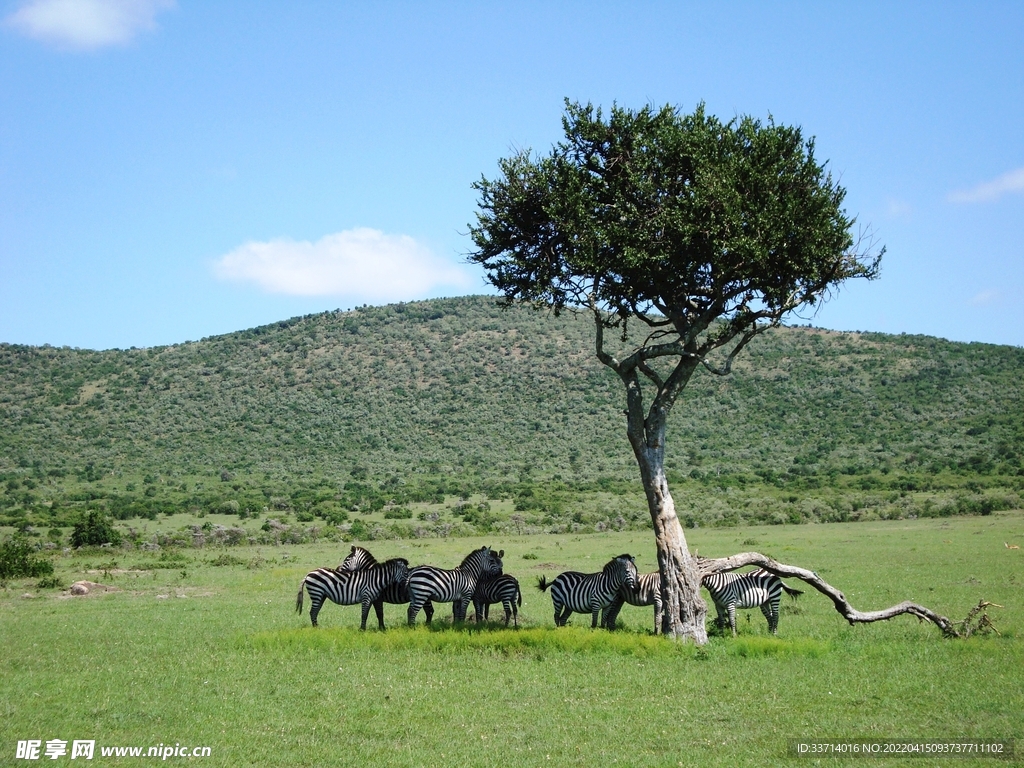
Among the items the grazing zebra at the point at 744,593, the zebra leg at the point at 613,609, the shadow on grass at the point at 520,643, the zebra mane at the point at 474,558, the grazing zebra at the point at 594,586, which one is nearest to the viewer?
the shadow on grass at the point at 520,643

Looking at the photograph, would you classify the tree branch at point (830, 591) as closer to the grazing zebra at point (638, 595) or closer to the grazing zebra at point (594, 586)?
the grazing zebra at point (638, 595)

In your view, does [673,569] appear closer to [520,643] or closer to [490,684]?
[520,643]

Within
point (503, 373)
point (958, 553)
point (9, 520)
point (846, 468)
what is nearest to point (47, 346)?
point (503, 373)

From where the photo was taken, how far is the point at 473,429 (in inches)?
3196

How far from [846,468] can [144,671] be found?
58.6 meters

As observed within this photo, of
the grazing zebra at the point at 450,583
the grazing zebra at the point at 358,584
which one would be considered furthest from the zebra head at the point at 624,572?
the grazing zebra at the point at 358,584

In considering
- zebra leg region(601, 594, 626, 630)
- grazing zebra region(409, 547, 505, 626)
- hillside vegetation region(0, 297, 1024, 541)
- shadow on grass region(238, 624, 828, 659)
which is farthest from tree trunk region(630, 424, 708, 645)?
hillside vegetation region(0, 297, 1024, 541)

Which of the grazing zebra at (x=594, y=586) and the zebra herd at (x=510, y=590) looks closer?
the grazing zebra at (x=594, y=586)

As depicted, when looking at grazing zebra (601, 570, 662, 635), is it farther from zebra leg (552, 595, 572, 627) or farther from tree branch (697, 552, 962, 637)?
tree branch (697, 552, 962, 637)

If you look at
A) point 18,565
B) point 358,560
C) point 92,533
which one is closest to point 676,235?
point 358,560

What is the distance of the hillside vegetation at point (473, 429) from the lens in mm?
55312

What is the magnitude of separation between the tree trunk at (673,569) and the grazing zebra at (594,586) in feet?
3.10

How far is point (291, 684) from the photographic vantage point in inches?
551

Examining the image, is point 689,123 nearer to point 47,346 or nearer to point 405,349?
point 405,349
